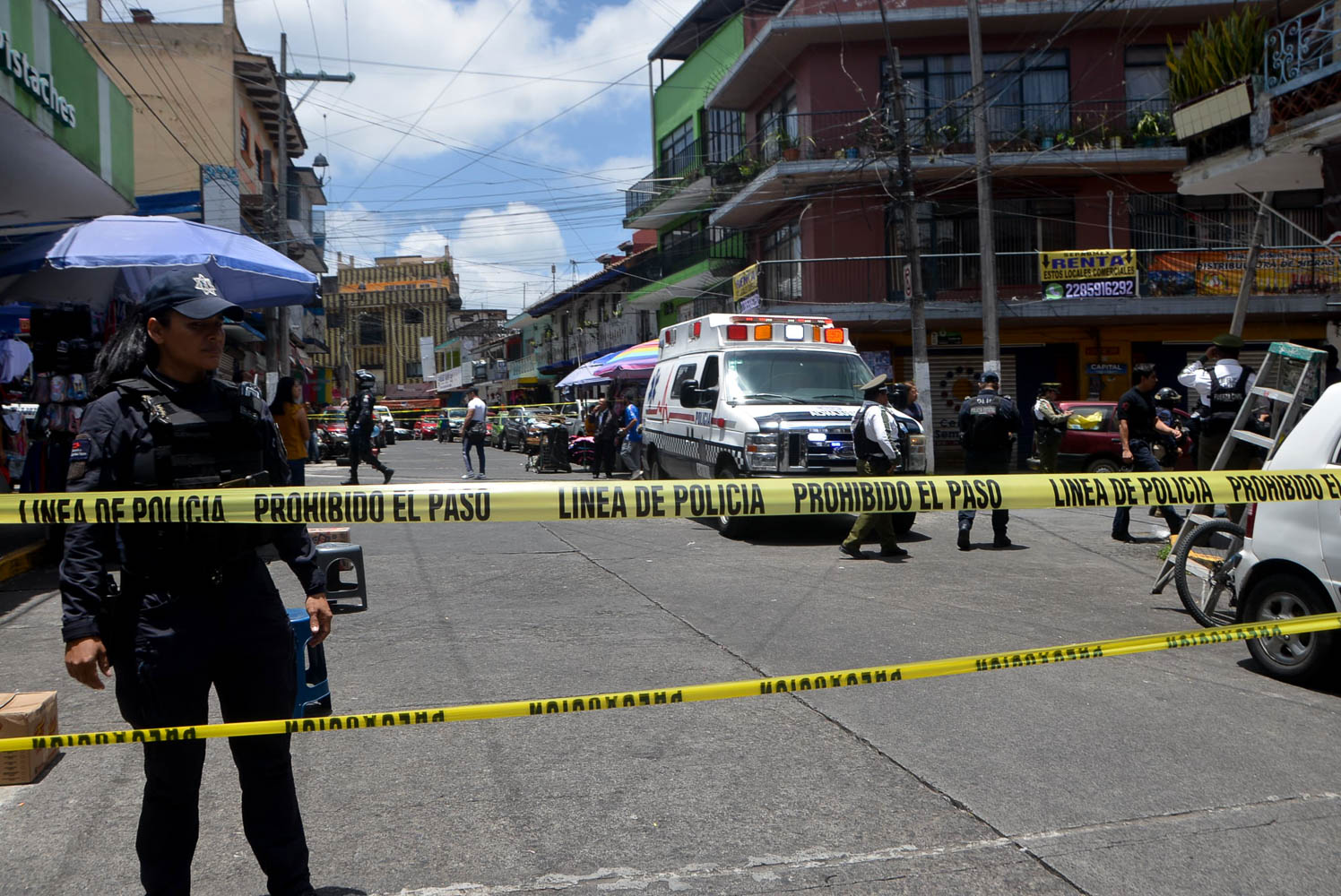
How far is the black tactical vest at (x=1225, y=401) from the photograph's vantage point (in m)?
10.6

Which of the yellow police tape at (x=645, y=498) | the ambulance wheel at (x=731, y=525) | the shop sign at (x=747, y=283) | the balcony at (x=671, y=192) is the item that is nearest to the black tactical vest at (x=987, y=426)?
the ambulance wheel at (x=731, y=525)

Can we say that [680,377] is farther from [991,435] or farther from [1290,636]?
[1290,636]

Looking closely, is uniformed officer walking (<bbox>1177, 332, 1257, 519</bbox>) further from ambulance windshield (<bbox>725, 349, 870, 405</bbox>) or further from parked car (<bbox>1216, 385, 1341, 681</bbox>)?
parked car (<bbox>1216, 385, 1341, 681</bbox>)

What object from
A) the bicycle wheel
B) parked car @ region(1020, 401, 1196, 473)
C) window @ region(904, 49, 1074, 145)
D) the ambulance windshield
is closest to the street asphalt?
the bicycle wheel

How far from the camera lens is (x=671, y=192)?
117 feet

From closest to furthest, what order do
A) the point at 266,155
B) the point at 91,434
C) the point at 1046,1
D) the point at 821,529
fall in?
the point at 91,434 < the point at 821,529 < the point at 1046,1 < the point at 266,155

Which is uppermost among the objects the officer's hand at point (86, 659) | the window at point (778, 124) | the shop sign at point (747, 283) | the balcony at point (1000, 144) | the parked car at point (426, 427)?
the window at point (778, 124)

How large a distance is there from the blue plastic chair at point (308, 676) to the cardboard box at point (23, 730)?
1.05 m

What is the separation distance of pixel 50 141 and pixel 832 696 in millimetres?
8895

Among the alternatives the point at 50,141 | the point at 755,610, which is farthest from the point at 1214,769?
the point at 50,141

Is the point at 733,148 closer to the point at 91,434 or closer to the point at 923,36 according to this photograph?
the point at 923,36

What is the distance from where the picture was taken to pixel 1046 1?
2684cm

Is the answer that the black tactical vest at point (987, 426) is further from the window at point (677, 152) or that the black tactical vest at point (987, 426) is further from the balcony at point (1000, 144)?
the window at point (677, 152)

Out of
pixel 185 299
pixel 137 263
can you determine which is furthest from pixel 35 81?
pixel 185 299
